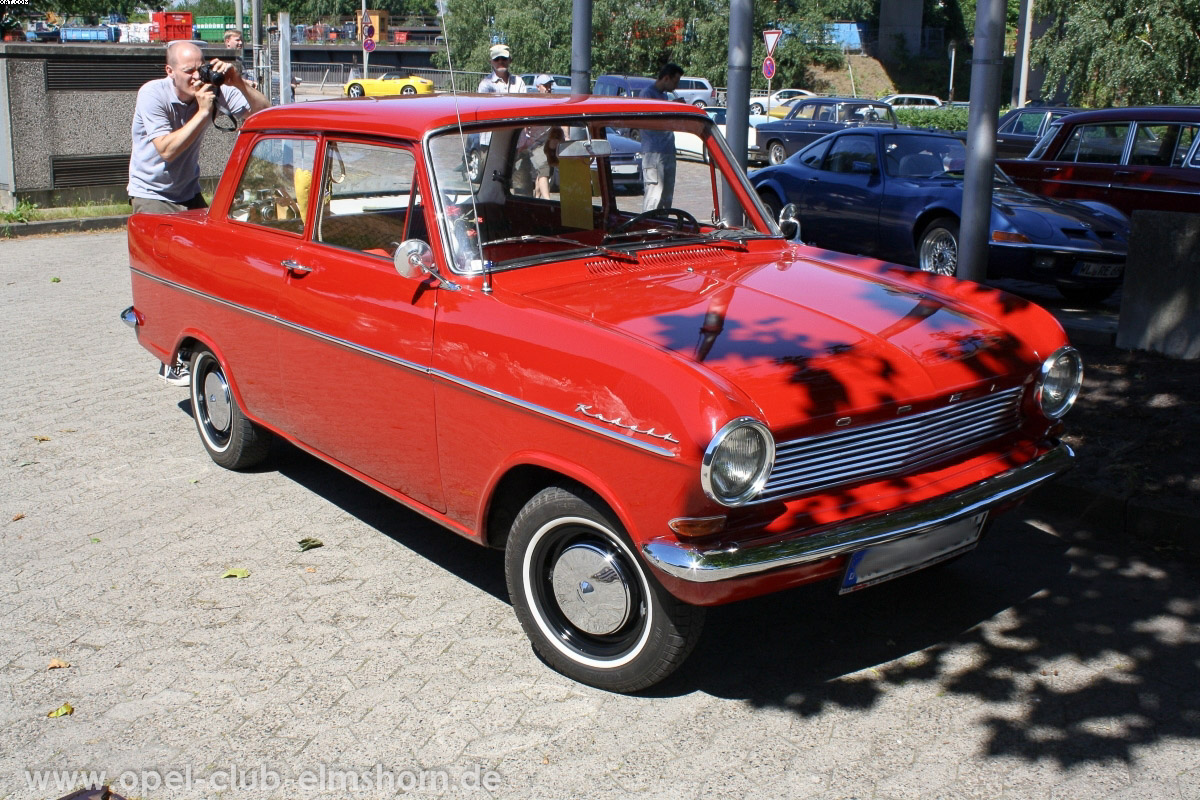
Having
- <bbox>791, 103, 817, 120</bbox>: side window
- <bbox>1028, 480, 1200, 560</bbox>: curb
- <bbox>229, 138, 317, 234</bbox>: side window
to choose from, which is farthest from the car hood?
<bbox>791, 103, 817, 120</bbox>: side window

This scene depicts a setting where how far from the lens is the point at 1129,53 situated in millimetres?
27969

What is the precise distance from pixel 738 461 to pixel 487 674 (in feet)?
4.29

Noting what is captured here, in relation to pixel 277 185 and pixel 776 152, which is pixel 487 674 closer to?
pixel 277 185

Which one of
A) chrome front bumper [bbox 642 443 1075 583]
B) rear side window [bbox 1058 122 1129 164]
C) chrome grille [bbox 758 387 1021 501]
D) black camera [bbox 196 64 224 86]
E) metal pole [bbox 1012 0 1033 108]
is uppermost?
metal pole [bbox 1012 0 1033 108]

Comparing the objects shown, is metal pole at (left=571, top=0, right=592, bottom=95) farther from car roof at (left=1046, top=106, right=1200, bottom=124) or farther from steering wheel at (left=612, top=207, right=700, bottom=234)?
car roof at (left=1046, top=106, right=1200, bottom=124)

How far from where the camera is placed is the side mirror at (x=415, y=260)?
414 centimetres

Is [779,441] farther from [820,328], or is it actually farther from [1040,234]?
[1040,234]

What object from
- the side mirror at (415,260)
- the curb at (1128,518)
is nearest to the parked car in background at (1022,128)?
the curb at (1128,518)

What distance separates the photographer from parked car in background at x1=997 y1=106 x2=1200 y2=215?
1075cm

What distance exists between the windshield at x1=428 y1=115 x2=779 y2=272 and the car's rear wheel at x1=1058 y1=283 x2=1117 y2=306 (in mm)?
5870

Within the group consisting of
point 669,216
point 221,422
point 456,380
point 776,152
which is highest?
point 669,216

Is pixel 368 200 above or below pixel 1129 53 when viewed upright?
below

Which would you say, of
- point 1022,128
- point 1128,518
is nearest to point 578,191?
point 1128,518

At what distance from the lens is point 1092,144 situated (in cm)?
1162
